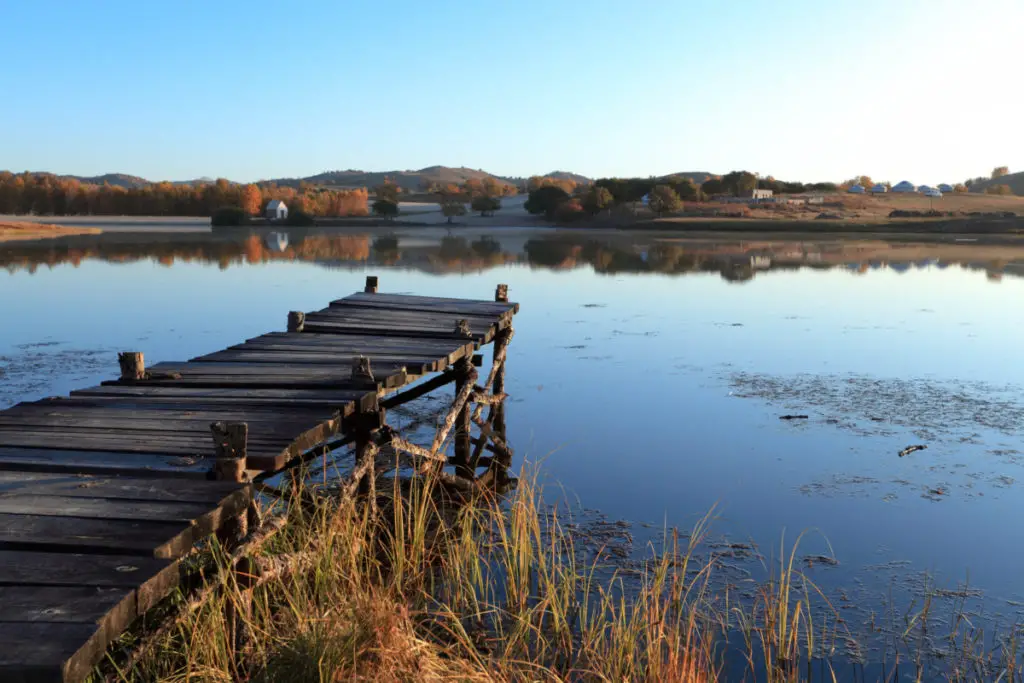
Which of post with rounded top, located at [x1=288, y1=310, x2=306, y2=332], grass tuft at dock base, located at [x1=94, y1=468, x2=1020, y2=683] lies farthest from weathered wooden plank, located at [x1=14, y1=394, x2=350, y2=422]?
post with rounded top, located at [x1=288, y1=310, x2=306, y2=332]

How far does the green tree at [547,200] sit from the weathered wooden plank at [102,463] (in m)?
90.2

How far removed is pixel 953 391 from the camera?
560 inches

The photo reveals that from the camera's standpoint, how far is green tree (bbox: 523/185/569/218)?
9519 centimetres

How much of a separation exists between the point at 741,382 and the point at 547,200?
82.4 metres

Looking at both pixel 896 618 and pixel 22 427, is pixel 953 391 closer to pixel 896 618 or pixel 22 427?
pixel 896 618

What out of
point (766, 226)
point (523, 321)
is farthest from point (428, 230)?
point (523, 321)

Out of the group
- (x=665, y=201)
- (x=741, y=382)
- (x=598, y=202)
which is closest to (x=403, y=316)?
(x=741, y=382)

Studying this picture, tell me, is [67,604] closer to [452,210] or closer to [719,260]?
[719,260]

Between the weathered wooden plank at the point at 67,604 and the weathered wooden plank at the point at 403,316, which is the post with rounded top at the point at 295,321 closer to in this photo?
the weathered wooden plank at the point at 403,316

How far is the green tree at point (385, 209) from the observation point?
328 feet

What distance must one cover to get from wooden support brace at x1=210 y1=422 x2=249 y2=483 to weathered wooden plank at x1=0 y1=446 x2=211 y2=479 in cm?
20

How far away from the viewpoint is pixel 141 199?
373ft

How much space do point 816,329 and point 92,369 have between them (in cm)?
1548

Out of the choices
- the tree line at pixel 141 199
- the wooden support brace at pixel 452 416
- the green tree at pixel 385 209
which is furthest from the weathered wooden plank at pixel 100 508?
the tree line at pixel 141 199
